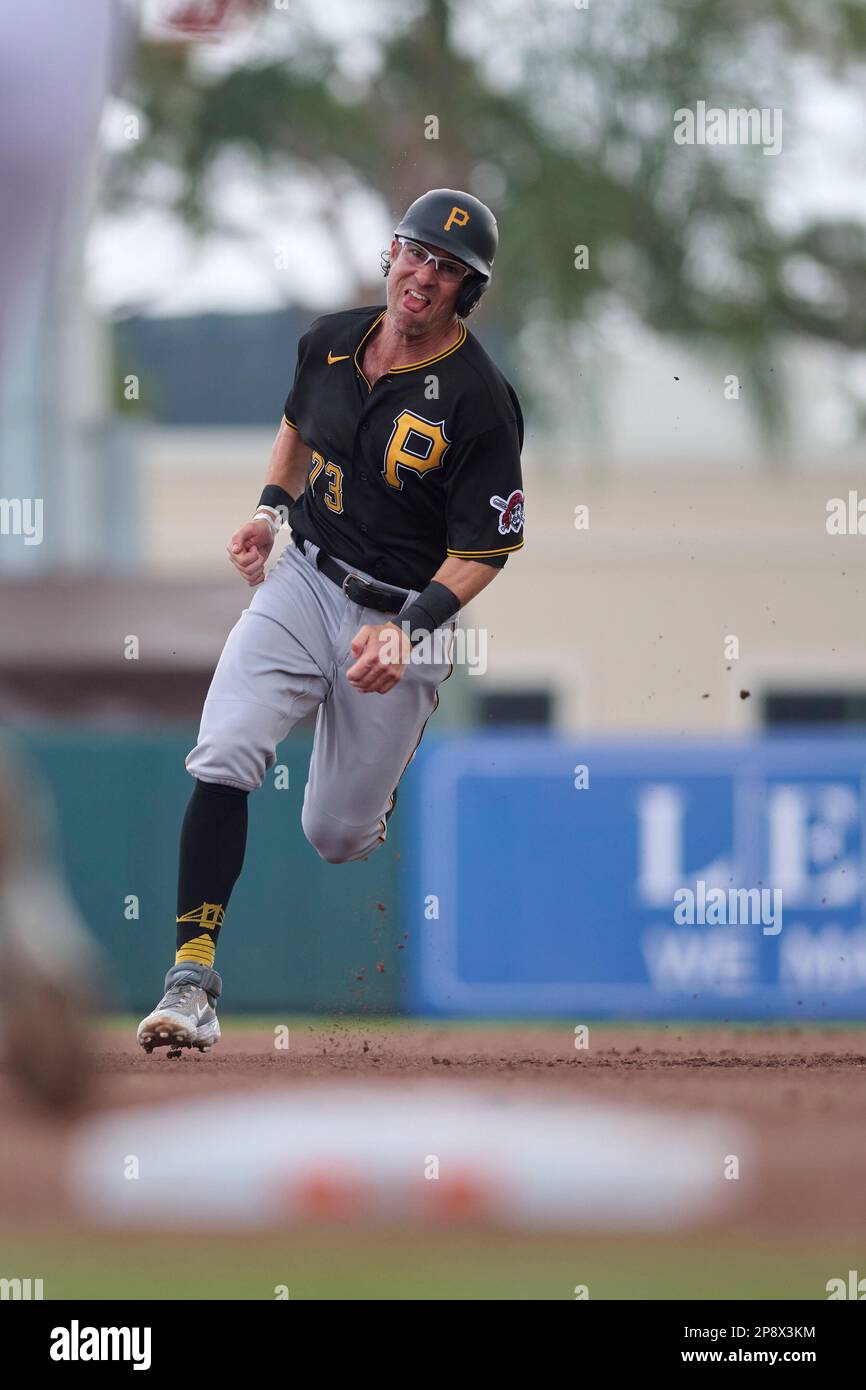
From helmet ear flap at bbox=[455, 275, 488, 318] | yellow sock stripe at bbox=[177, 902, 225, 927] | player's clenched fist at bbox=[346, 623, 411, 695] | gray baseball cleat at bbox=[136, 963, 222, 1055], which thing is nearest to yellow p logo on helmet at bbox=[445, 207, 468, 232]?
helmet ear flap at bbox=[455, 275, 488, 318]

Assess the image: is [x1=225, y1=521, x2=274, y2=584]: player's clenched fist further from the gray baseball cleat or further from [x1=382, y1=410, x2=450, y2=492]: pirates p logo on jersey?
the gray baseball cleat

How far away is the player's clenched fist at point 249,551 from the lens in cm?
397

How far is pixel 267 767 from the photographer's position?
4.07 m

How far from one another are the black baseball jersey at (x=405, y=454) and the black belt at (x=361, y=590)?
3 centimetres

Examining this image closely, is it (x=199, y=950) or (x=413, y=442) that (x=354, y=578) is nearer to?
(x=413, y=442)

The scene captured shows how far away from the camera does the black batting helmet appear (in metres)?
3.85

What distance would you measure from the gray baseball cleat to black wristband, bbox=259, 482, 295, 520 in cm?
101

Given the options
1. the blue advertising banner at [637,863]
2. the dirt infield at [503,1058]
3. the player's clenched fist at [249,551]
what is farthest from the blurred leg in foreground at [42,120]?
the blue advertising banner at [637,863]

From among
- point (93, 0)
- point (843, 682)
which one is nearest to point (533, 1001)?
point (93, 0)

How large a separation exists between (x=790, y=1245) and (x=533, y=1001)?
67.0 feet

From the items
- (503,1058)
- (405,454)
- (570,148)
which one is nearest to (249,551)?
(405,454)

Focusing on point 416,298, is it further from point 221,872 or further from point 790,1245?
point 790,1245

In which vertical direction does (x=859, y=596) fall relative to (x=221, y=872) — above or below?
above
